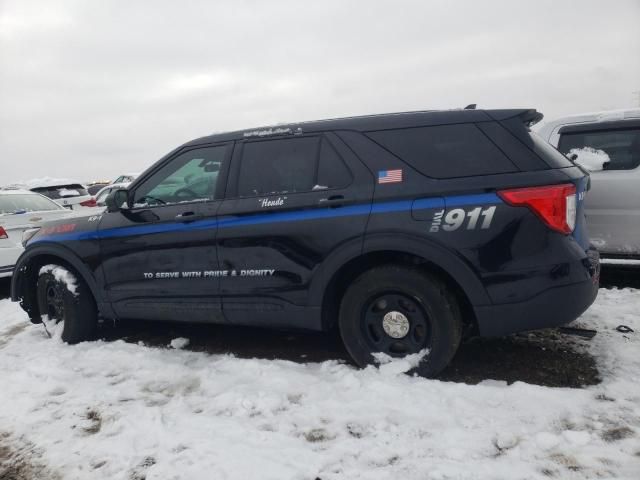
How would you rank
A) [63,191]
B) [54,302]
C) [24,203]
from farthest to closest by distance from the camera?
[63,191] → [24,203] → [54,302]

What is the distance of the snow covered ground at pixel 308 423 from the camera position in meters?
2.41

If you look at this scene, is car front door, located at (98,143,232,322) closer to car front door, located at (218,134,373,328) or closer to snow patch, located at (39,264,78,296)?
car front door, located at (218,134,373,328)

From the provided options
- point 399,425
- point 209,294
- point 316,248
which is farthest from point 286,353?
point 399,425

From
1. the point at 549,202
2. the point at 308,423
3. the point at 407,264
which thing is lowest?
the point at 308,423

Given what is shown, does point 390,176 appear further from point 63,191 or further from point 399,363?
point 63,191

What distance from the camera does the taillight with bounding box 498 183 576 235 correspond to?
2936 millimetres

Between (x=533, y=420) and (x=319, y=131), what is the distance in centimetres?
231

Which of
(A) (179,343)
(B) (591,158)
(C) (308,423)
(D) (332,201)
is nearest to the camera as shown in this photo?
(C) (308,423)

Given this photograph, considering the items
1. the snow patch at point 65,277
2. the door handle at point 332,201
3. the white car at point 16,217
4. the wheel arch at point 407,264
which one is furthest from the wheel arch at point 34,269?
the door handle at point 332,201

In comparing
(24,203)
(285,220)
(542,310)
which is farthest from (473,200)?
(24,203)

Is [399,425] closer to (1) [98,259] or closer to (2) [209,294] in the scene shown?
(2) [209,294]

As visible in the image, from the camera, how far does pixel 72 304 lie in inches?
176

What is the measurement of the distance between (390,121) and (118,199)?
236cm

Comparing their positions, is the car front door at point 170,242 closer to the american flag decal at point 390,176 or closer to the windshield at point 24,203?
the american flag decal at point 390,176
